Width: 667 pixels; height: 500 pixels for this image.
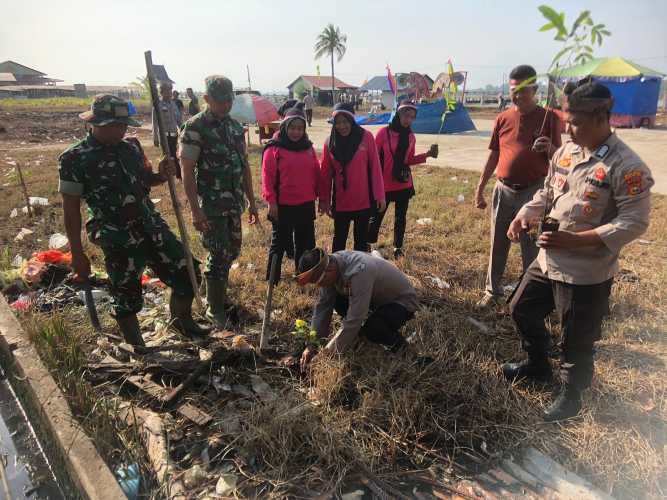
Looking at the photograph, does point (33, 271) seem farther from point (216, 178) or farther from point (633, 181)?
point (633, 181)

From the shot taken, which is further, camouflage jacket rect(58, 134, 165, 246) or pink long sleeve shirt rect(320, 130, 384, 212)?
pink long sleeve shirt rect(320, 130, 384, 212)

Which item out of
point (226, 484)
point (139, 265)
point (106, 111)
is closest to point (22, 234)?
point (139, 265)

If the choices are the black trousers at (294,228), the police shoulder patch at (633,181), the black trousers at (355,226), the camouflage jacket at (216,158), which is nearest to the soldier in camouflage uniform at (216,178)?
the camouflage jacket at (216,158)

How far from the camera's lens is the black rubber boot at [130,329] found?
297cm

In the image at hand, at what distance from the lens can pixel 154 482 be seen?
6.89ft

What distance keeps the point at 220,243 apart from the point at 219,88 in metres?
1.11

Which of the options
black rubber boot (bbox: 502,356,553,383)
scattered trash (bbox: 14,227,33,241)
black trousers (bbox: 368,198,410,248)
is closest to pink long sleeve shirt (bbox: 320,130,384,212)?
black trousers (bbox: 368,198,410,248)

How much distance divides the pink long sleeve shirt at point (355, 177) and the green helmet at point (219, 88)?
1.04 meters

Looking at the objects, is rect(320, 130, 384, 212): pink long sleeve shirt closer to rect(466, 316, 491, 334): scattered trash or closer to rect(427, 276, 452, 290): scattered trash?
rect(427, 276, 452, 290): scattered trash

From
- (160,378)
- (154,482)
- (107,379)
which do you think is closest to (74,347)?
(107,379)

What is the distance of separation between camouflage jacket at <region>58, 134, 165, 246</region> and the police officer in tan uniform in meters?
2.39

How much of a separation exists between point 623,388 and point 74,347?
3424 mm

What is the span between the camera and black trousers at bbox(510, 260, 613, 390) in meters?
2.18

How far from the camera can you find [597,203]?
2.03m
